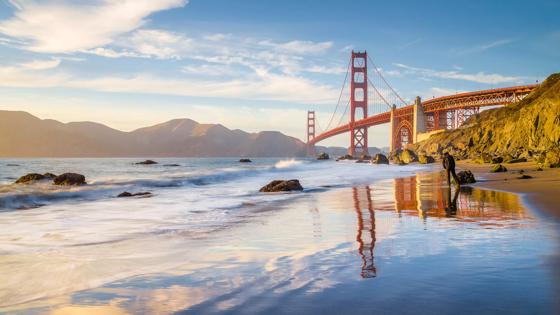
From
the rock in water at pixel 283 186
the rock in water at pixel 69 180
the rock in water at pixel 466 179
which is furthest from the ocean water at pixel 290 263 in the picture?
the rock in water at pixel 69 180

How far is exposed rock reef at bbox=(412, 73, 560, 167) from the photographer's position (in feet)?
113

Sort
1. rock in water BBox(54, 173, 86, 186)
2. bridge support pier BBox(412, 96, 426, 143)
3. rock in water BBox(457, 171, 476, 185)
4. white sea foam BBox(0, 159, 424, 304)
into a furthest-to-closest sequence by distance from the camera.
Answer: bridge support pier BBox(412, 96, 426, 143), rock in water BBox(54, 173, 86, 186), rock in water BBox(457, 171, 476, 185), white sea foam BBox(0, 159, 424, 304)

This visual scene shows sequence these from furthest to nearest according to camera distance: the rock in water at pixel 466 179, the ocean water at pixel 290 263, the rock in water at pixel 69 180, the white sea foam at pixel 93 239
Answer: the rock in water at pixel 69 180
the rock in water at pixel 466 179
the white sea foam at pixel 93 239
the ocean water at pixel 290 263

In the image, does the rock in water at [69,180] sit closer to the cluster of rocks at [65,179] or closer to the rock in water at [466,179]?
the cluster of rocks at [65,179]

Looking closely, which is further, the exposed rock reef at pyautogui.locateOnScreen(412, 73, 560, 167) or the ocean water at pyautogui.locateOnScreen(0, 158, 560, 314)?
the exposed rock reef at pyautogui.locateOnScreen(412, 73, 560, 167)

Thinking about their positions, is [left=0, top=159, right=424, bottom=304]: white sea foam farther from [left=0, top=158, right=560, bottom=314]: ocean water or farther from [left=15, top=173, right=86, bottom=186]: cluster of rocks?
[left=15, top=173, right=86, bottom=186]: cluster of rocks

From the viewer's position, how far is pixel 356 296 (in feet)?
10.4

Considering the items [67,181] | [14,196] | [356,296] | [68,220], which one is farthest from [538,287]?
[67,181]

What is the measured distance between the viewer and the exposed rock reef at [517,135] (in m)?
34.5

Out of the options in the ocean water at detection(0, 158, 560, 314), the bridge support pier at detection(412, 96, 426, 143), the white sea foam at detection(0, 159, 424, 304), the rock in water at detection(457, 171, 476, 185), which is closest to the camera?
the ocean water at detection(0, 158, 560, 314)

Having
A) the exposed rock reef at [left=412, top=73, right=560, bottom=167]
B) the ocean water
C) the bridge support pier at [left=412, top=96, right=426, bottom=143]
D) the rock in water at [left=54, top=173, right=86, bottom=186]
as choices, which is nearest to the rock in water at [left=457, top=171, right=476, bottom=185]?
the ocean water

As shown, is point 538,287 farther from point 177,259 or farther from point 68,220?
point 68,220

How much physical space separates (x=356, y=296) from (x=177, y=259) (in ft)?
7.90

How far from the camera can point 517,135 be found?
43750mm
